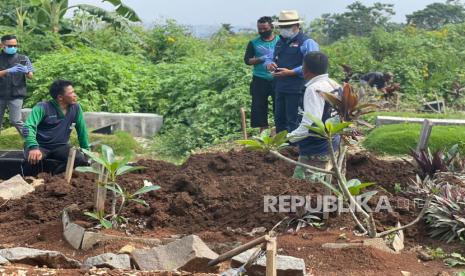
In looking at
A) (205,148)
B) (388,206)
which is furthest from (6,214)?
(205,148)

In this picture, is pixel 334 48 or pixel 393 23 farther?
pixel 393 23

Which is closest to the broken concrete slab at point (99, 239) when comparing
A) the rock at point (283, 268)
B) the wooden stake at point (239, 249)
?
the wooden stake at point (239, 249)

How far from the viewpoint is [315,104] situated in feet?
21.1

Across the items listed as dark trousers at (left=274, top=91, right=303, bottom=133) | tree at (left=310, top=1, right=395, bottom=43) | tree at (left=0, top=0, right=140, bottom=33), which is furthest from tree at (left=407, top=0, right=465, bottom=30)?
dark trousers at (left=274, top=91, right=303, bottom=133)

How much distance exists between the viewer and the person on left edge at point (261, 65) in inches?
395

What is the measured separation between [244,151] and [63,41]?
33.0 feet

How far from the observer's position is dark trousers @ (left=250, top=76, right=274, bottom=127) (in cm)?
1028

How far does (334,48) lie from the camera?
17297mm

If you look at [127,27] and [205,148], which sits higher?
[127,27]

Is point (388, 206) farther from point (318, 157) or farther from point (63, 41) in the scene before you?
point (63, 41)

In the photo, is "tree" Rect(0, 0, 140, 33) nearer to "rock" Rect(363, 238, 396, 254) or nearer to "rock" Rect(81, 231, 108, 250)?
"rock" Rect(81, 231, 108, 250)

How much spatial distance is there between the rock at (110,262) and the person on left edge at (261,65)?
5322 millimetres

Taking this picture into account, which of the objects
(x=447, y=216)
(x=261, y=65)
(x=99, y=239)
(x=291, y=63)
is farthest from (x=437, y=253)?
(x=261, y=65)

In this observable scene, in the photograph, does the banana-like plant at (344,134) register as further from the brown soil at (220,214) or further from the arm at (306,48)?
the arm at (306,48)
